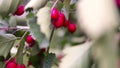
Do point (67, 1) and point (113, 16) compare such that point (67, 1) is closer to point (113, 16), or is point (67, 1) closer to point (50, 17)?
point (50, 17)

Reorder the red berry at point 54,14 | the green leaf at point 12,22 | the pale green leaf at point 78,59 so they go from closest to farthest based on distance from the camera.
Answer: the pale green leaf at point 78,59, the red berry at point 54,14, the green leaf at point 12,22

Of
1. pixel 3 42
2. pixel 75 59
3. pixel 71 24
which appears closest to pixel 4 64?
pixel 3 42

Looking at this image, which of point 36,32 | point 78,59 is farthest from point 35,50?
point 78,59

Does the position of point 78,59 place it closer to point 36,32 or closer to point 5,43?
point 36,32

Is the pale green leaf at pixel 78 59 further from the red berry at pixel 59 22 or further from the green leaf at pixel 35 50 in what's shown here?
the green leaf at pixel 35 50

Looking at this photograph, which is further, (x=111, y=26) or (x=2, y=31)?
(x=2, y=31)

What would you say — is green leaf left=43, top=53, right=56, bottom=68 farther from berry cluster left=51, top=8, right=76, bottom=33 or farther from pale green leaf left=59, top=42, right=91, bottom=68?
pale green leaf left=59, top=42, right=91, bottom=68

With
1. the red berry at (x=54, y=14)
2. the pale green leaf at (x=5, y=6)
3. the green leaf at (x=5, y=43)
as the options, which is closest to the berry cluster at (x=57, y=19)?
the red berry at (x=54, y=14)

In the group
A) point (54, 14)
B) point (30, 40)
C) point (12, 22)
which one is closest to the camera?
point (54, 14)
